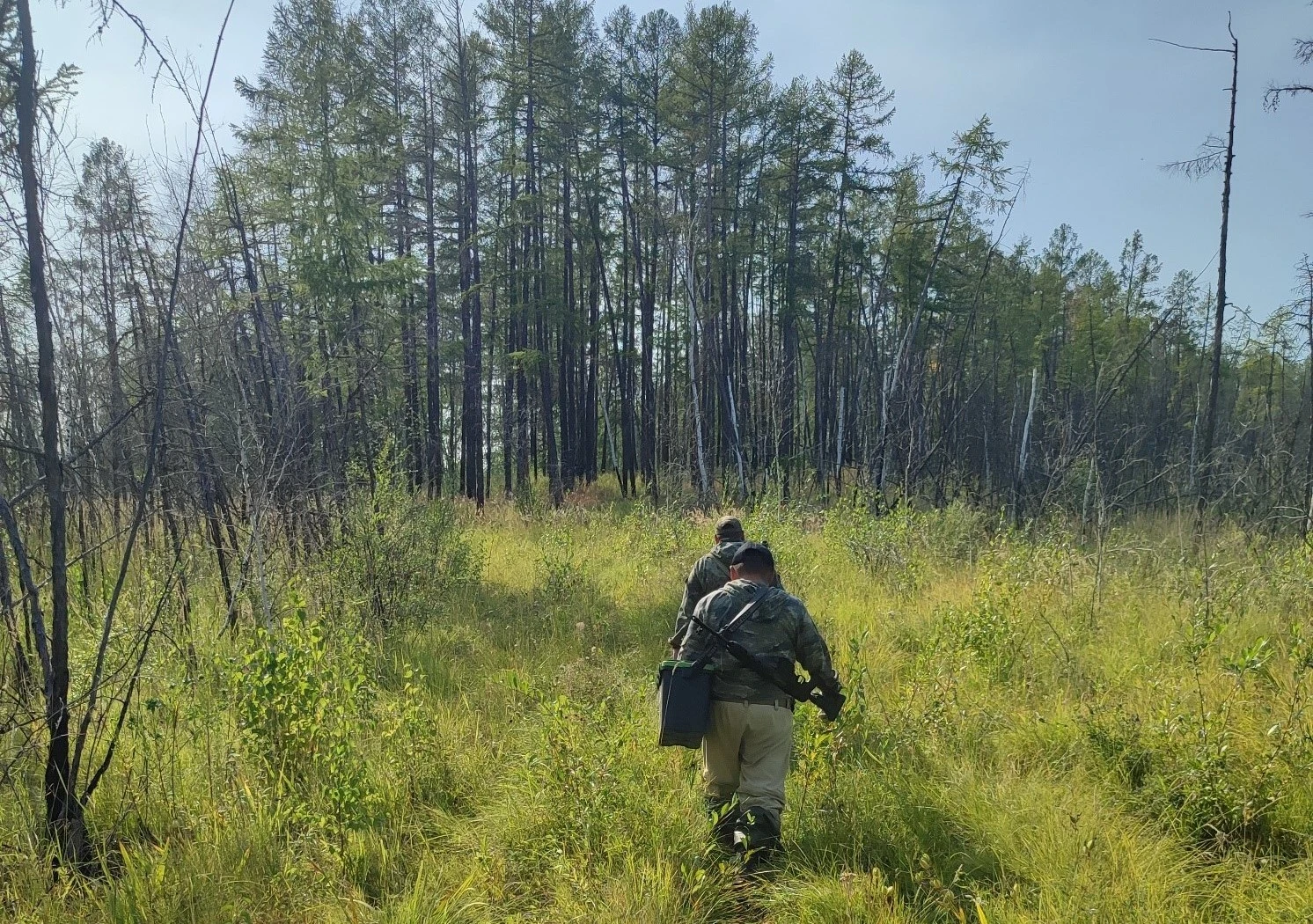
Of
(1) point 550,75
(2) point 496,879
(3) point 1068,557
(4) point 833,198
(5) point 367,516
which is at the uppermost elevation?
(1) point 550,75

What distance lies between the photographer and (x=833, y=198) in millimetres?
21984

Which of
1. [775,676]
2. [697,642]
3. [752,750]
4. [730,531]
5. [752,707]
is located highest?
[730,531]

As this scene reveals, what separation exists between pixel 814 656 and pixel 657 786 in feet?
4.06

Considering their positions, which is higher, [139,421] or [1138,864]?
[139,421]

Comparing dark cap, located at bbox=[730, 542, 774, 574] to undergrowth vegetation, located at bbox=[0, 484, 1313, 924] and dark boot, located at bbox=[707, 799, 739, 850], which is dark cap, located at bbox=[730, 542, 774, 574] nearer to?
undergrowth vegetation, located at bbox=[0, 484, 1313, 924]

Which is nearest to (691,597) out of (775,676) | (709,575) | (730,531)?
(709,575)

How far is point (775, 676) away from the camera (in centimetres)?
360

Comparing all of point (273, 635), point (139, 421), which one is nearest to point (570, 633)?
point (273, 635)

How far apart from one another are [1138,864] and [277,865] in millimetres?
4068

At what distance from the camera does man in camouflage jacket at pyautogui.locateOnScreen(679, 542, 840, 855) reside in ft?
11.7

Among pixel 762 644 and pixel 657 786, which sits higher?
pixel 762 644

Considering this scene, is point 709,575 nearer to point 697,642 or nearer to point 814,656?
point 697,642

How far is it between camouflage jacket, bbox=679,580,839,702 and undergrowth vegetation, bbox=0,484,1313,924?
45cm

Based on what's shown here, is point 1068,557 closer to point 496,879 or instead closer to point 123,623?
point 496,879
